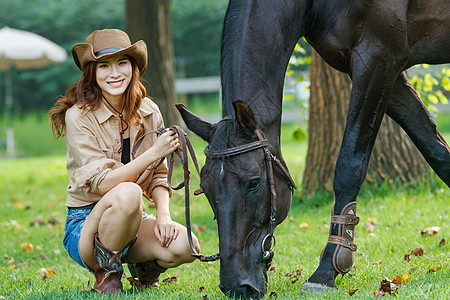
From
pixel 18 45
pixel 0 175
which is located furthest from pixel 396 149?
pixel 18 45

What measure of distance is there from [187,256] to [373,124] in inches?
49.7

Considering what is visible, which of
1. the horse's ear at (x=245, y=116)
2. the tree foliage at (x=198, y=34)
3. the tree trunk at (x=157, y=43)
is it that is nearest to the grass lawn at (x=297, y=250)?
the horse's ear at (x=245, y=116)

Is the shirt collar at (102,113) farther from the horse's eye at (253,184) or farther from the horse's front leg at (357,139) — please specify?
the horse's front leg at (357,139)

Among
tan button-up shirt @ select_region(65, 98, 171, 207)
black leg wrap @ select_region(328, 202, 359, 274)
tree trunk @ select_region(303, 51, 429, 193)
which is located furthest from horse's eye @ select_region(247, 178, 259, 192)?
tree trunk @ select_region(303, 51, 429, 193)

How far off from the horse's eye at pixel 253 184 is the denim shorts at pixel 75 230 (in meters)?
1.13

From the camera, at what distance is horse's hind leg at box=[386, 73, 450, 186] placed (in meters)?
3.48

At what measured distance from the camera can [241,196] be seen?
2.73m

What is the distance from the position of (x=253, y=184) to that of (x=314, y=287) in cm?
65

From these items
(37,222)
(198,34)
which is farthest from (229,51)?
(198,34)

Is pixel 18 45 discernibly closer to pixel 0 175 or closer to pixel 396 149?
pixel 0 175

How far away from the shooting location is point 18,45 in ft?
44.7

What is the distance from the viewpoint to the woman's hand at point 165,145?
3.14m

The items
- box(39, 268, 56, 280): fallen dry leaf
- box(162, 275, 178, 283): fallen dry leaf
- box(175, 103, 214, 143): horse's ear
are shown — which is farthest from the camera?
box(39, 268, 56, 280): fallen dry leaf

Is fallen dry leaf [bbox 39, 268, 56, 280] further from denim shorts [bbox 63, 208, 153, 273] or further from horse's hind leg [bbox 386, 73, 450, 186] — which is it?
horse's hind leg [bbox 386, 73, 450, 186]
